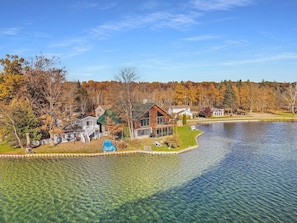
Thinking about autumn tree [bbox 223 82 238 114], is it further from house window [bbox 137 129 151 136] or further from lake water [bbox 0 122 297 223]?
lake water [bbox 0 122 297 223]

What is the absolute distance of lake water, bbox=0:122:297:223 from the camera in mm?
16281

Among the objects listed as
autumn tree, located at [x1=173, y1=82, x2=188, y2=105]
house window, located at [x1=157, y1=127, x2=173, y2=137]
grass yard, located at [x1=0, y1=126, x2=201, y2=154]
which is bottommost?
grass yard, located at [x1=0, y1=126, x2=201, y2=154]

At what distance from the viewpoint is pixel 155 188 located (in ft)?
67.6

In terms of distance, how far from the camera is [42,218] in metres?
16.0

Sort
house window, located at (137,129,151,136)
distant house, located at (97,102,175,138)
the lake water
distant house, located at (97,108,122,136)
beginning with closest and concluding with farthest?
the lake water, distant house, located at (97,108,122,136), distant house, located at (97,102,175,138), house window, located at (137,129,151,136)

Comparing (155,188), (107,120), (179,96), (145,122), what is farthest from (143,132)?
(179,96)

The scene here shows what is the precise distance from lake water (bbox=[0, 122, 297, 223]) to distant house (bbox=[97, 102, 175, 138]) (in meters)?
10.0

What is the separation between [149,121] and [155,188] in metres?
21.4

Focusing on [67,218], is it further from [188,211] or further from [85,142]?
[85,142]

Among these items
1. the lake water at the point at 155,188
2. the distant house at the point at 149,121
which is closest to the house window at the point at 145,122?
the distant house at the point at 149,121

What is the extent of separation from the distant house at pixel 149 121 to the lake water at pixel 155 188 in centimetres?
1003

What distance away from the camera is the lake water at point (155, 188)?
16.3 meters

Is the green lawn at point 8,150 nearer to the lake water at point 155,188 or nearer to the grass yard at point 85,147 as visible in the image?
the grass yard at point 85,147

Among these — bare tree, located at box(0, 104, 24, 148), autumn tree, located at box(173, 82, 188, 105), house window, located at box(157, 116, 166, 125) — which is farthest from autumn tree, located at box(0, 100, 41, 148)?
autumn tree, located at box(173, 82, 188, 105)
